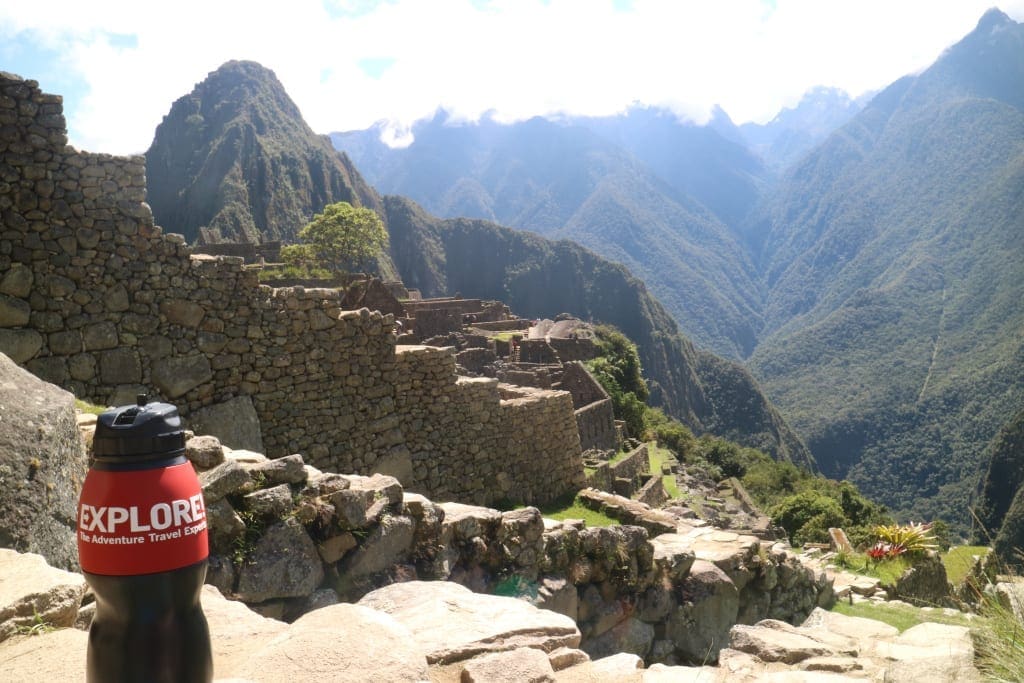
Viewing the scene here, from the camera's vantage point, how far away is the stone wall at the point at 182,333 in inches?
286

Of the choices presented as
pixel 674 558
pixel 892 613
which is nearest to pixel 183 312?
pixel 674 558

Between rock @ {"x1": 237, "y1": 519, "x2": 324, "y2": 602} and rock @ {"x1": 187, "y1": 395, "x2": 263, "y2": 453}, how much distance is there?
338cm

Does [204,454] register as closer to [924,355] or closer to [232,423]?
[232,423]

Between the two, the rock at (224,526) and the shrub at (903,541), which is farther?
the shrub at (903,541)

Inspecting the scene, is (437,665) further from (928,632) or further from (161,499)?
(928,632)

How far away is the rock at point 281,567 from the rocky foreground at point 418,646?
554 mm

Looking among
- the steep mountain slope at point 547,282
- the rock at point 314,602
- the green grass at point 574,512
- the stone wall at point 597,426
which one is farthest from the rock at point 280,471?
Answer: the steep mountain slope at point 547,282

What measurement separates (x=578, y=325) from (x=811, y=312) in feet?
515

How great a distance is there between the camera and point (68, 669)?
90.5 inches

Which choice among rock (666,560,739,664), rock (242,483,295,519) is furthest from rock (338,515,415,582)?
rock (666,560,739,664)

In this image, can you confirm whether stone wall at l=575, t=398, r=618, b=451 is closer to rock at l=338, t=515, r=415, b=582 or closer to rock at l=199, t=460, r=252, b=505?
rock at l=338, t=515, r=415, b=582

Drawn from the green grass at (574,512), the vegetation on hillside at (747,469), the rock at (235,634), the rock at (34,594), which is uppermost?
the rock at (34,594)

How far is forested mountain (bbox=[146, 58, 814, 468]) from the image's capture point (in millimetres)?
115062

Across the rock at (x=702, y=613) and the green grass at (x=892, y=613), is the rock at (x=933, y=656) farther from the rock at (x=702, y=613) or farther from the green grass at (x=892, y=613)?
the rock at (x=702, y=613)
